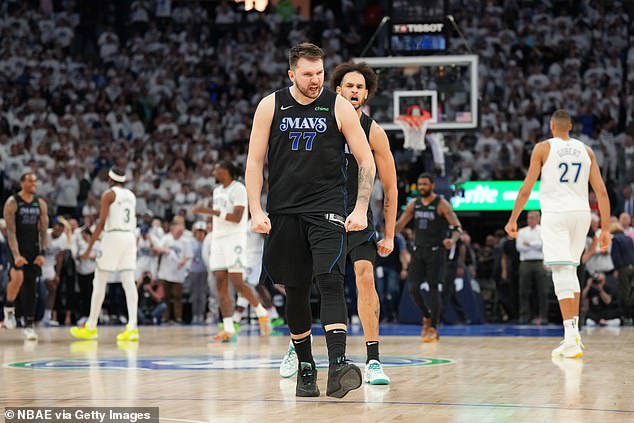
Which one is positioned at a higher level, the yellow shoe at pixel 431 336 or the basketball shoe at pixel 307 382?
the basketball shoe at pixel 307 382

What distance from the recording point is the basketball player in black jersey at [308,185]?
6316mm

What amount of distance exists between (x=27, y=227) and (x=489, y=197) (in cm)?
1010

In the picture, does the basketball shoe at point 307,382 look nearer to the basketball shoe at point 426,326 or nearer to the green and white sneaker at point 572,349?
the green and white sneaker at point 572,349

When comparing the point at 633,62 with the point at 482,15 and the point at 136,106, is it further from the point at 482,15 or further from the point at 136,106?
the point at 136,106

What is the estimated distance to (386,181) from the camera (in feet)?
23.8

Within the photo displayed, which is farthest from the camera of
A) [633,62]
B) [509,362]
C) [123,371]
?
[633,62]

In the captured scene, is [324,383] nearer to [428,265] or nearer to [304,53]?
[304,53]

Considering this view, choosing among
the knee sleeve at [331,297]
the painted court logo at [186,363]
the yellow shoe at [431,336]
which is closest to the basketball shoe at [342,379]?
the knee sleeve at [331,297]

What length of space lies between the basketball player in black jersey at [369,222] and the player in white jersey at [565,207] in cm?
269

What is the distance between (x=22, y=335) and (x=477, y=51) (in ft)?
47.4

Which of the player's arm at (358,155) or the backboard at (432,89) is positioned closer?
the player's arm at (358,155)

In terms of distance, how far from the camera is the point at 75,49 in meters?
29.1

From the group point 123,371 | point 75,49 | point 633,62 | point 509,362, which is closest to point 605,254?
point 633,62
